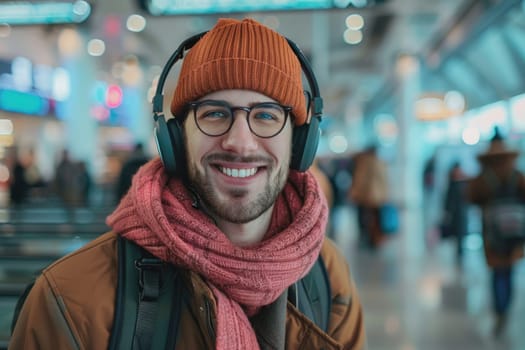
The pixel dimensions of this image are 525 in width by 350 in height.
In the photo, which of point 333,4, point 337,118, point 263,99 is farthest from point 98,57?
point 337,118

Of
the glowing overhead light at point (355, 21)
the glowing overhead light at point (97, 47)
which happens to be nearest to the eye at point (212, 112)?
the glowing overhead light at point (355, 21)

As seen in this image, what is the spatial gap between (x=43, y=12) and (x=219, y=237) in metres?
4.73

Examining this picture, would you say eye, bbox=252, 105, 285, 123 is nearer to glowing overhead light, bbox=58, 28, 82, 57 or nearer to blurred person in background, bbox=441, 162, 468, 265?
blurred person in background, bbox=441, 162, 468, 265

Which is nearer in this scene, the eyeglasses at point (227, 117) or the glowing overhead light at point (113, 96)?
the eyeglasses at point (227, 117)

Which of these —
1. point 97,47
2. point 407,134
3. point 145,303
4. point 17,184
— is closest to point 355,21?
point 407,134

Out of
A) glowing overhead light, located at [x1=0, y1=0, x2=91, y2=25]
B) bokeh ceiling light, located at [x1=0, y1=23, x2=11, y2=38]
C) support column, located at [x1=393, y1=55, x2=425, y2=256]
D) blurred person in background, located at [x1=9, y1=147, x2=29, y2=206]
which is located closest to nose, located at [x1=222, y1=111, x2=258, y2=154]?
glowing overhead light, located at [x1=0, y1=0, x2=91, y2=25]

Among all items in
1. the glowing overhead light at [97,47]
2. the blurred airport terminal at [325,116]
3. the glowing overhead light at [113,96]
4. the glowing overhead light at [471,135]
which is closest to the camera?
the blurred airport terminal at [325,116]

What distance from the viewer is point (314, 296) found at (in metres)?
1.45

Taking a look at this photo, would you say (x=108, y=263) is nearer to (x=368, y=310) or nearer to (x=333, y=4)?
(x=333, y=4)

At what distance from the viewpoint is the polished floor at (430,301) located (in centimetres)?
455

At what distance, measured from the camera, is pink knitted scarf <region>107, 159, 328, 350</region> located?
1.21 meters

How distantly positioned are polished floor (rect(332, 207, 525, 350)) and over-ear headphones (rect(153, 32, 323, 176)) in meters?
3.23

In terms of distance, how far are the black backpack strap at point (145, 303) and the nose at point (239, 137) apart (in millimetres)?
329

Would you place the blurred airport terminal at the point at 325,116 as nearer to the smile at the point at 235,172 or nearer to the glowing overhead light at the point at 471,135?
the glowing overhead light at the point at 471,135
